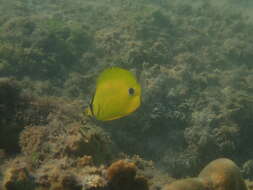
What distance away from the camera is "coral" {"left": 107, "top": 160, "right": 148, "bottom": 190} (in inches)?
108

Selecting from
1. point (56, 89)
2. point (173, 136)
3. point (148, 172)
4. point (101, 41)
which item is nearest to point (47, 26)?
point (101, 41)

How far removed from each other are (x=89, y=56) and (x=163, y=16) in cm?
424

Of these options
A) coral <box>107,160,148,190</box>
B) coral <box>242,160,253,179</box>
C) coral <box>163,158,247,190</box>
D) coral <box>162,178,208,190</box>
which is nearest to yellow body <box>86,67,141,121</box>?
coral <box>107,160,148,190</box>

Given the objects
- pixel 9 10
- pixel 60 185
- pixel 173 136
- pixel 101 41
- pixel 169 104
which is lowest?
pixel 173 136

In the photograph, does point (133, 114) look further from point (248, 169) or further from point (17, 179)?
point (17, 179)

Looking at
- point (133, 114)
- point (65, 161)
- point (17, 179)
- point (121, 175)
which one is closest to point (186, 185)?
point (121, 175)

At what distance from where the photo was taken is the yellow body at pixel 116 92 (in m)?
2.64

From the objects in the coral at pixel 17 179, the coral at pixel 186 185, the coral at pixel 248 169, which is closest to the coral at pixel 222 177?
the coral at pixel 186 185

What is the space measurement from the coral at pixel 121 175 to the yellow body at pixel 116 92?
Answer: 503 mm

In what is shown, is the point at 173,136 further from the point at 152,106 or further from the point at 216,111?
the point at 216,111

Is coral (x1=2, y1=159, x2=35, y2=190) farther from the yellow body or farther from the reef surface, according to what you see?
the yellow body

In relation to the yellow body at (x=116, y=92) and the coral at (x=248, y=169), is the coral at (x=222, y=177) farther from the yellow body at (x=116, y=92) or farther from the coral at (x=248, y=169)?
the coral at (x=248, y=169)

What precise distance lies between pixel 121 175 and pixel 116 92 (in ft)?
2.77

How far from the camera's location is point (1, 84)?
4148mm
